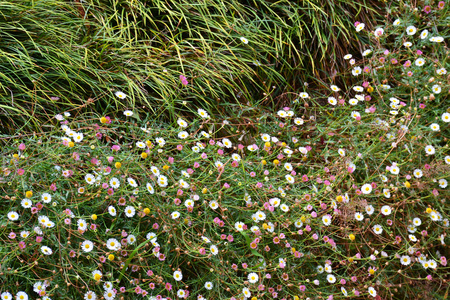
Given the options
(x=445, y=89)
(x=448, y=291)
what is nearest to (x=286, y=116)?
(x=445, y=89)

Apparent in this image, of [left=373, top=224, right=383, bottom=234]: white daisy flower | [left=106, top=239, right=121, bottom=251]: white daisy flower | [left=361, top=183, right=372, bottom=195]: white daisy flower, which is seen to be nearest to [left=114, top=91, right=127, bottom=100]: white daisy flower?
[left=106, top=239, right=121, bottom=251]: white daisy flower

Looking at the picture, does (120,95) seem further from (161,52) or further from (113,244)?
(113,244)

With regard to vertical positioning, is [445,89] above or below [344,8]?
below

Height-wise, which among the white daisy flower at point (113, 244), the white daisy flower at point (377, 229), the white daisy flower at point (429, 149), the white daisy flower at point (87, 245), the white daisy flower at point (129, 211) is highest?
the white daisy flower at point (129, 211)

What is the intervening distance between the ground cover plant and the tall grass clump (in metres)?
0.12

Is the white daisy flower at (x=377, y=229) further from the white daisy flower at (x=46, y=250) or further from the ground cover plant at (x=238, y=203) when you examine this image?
the white daisy flower at (x=46, y=250)

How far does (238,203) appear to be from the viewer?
2.40 metres

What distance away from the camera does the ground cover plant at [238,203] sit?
6.53 feet

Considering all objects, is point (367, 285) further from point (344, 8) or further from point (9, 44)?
point (9, 44)

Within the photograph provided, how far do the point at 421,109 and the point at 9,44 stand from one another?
2.55 metres

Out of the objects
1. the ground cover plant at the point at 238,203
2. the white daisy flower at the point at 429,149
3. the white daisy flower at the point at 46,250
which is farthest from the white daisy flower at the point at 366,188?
the white daisy flower at the point at 46,250

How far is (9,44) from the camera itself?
2693 mm

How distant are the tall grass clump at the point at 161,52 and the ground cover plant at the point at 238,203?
0.12m

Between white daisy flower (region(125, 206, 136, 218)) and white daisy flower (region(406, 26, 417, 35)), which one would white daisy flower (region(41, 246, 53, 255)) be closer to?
white daisy flower (region(125, 206, 136, 218))
